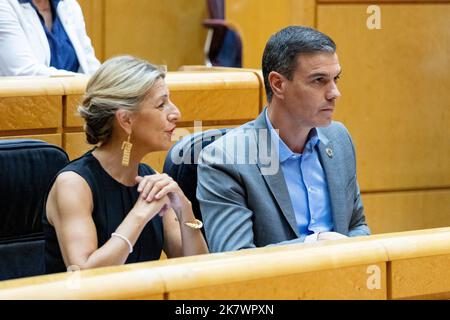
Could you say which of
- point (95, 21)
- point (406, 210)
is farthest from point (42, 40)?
point (95, 21)

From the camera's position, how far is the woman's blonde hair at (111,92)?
2.17 m

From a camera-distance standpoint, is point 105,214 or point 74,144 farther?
point 74,144

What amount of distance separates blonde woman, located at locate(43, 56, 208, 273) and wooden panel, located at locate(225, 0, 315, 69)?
4.83 feet

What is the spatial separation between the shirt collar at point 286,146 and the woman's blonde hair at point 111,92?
0.30m

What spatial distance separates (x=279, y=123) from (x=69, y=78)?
2.58 ft

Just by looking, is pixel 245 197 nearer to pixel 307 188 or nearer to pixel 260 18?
pixel 307 188

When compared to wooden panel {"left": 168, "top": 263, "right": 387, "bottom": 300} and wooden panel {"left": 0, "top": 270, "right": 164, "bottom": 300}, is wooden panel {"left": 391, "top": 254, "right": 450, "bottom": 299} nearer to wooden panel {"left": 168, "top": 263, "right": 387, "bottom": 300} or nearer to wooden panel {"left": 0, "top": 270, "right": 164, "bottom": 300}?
wooden panel {"left": 168, "top": 263, "right": 387, "bottom": 300}

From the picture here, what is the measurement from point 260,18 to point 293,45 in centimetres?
160

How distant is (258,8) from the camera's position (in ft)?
12.7

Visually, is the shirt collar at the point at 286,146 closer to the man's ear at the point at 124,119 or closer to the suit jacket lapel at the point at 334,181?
the suit jacket lapel at the point at 334,181

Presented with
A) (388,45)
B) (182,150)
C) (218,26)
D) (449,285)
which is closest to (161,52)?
(218,26)

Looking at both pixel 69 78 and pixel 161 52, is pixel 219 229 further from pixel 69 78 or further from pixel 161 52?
pixel 161 52

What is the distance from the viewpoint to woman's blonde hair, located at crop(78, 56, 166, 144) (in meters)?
2.17

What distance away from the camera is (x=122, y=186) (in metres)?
2.16
